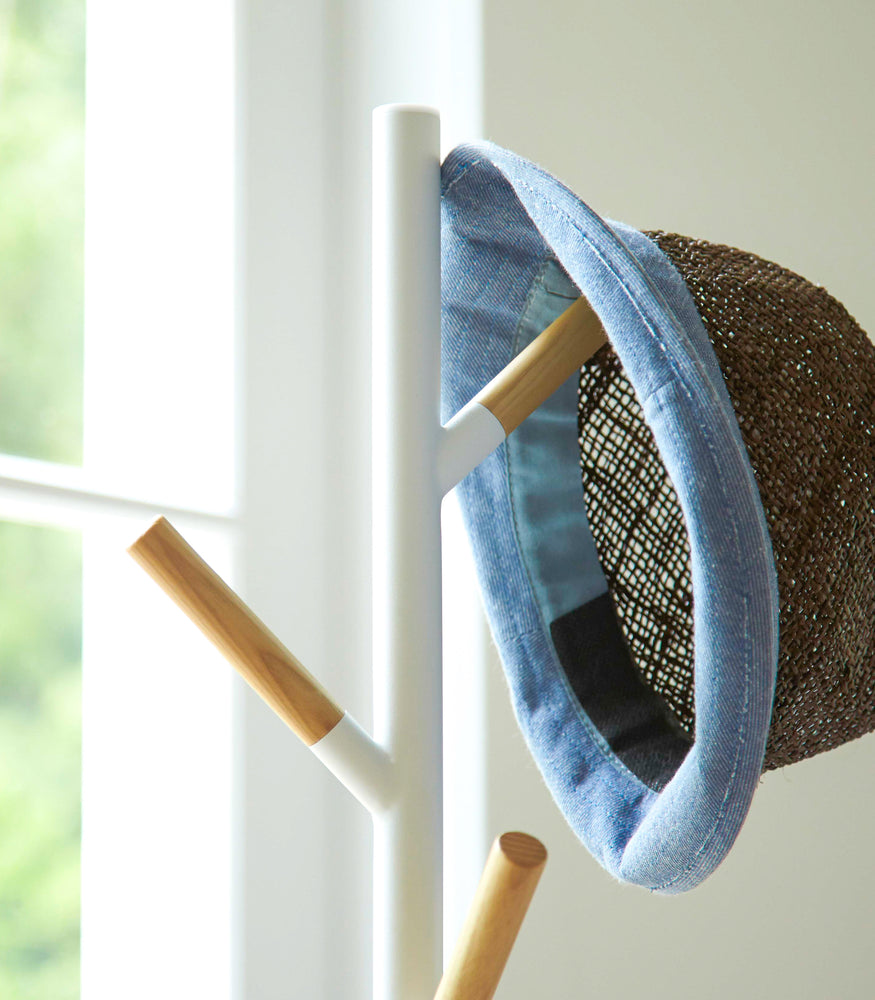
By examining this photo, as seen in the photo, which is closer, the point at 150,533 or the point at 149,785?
the point at 150,533

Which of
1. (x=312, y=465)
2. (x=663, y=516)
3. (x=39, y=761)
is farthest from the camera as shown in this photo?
(x=312, y=465)

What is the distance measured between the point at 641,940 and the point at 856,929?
0.22m

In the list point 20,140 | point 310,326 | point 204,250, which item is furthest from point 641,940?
point 20,140

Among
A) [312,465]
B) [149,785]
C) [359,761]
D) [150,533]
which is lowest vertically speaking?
[149,785]

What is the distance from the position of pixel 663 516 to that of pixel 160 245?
575 mm

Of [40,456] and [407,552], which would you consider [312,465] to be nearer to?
[40,456]

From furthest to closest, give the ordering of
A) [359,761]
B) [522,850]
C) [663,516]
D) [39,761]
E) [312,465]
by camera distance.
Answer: [312,465] → [39,761] → [663,516] → [359,761] → [522,850]

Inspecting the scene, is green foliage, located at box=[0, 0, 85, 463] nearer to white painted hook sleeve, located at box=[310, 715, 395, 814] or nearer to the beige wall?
the beige wall

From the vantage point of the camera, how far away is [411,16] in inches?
43.5

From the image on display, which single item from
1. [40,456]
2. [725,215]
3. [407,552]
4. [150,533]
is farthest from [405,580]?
[725,215]

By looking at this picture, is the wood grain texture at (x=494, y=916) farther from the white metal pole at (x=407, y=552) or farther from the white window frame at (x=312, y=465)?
the white window frame at (x=312, y=465)

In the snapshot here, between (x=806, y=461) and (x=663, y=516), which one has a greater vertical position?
(x=806, y=461)

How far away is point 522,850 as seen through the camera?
0.39m

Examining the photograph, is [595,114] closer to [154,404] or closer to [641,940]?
[154,404]
